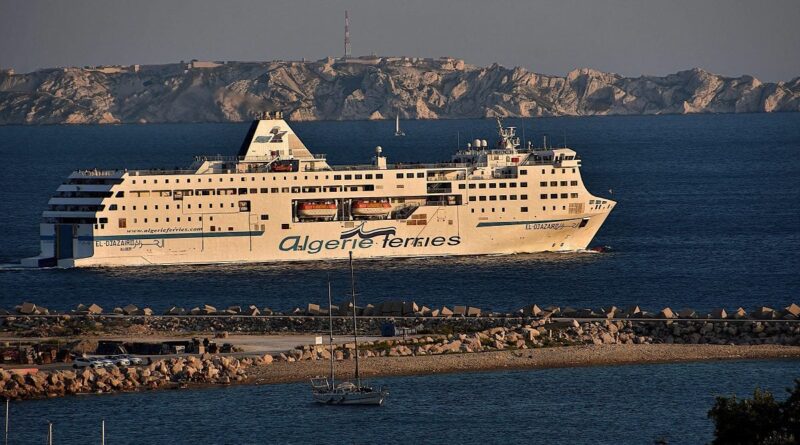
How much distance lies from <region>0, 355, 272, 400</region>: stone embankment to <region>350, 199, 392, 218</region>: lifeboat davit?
23753mm

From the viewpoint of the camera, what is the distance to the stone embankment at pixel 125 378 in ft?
125

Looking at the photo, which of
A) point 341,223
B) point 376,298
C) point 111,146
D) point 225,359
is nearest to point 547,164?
point 341,223

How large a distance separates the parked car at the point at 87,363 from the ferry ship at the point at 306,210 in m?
21.3

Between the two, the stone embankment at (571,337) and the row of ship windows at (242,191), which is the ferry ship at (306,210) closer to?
the row of ship windows at (242,191)

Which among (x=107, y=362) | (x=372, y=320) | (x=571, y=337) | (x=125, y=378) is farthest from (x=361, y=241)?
(x=125, y=378)

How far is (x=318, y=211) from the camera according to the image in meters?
63.5

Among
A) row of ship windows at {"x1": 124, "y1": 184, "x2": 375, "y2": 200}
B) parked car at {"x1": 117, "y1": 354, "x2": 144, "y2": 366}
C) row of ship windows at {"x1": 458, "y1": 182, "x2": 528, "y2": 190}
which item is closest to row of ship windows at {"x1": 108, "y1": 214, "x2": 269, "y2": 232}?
row of ship windows at {"x1": 124, "y1": 184, "x2": 375, "y2": 200}

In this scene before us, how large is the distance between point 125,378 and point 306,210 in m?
25.1

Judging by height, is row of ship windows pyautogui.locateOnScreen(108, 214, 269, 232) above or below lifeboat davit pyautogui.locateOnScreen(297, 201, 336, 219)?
below

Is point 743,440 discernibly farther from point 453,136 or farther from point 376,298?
point 453,136

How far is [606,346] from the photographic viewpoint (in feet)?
140

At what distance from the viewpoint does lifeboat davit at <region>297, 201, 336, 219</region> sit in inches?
2496

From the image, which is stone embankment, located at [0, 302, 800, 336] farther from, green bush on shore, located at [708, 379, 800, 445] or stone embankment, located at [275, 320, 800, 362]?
green bush on shore, located at [708, 379, 800, 445]

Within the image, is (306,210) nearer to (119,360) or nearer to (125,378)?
(119,360)
